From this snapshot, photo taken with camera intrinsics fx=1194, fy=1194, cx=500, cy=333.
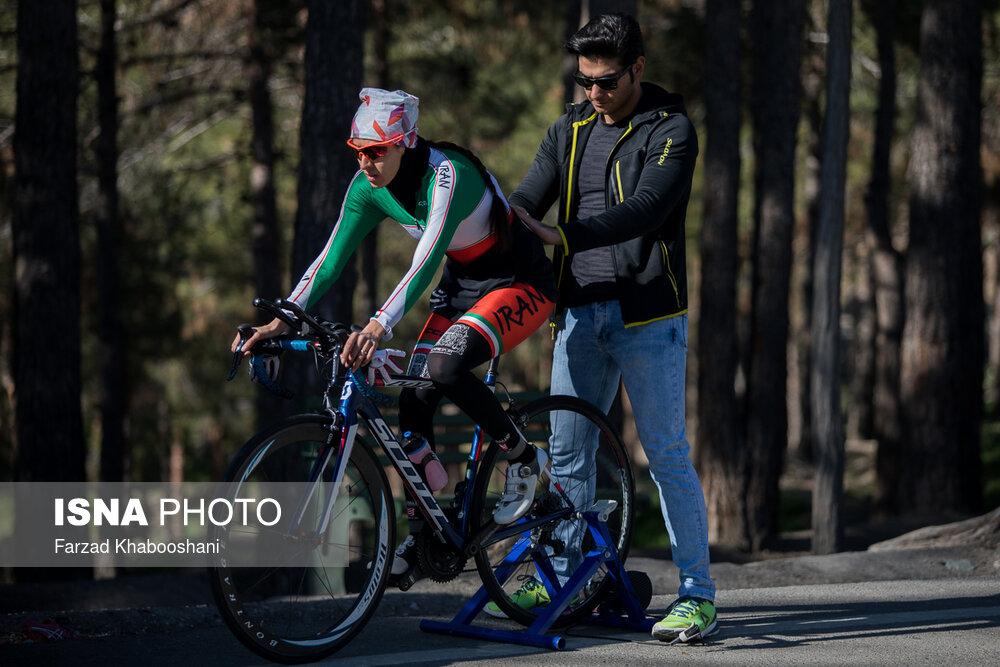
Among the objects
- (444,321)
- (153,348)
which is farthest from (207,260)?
(444,321)

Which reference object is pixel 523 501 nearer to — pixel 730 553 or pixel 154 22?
pixel 730 553

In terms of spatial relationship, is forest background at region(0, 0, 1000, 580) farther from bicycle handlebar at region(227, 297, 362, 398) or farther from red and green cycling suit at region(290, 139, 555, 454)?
bicycle handlebar at region(227, 297, 362, 398)

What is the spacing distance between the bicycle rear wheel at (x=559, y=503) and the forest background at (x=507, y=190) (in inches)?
165

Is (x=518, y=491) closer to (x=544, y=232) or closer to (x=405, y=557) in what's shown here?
(x=405, y=557)

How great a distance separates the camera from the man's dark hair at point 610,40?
4.59 m

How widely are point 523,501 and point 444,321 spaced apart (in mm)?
784

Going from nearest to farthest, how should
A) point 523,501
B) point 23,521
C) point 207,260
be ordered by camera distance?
point 523,501
point 23,521
point 207,260

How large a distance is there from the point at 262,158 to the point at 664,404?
45.1ft

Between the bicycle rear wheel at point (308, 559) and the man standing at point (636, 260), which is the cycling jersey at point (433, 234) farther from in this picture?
the bicycle rear wheel at point (308, 559)

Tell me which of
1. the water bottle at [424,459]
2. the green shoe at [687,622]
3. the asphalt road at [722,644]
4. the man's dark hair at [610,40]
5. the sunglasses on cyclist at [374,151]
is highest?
the man's dark hair at [610,40]

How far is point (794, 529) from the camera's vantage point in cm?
1681

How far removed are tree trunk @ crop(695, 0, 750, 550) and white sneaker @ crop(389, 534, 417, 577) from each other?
8.95 m

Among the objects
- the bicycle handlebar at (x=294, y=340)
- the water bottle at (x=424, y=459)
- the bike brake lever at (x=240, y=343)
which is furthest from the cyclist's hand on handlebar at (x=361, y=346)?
the water bottle at (x=424, y=459)

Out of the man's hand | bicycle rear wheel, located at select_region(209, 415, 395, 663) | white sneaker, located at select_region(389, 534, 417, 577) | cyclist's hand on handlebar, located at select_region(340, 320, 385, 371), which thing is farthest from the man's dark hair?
white sneaker, located at select_region(389, 534, 417, 577)
